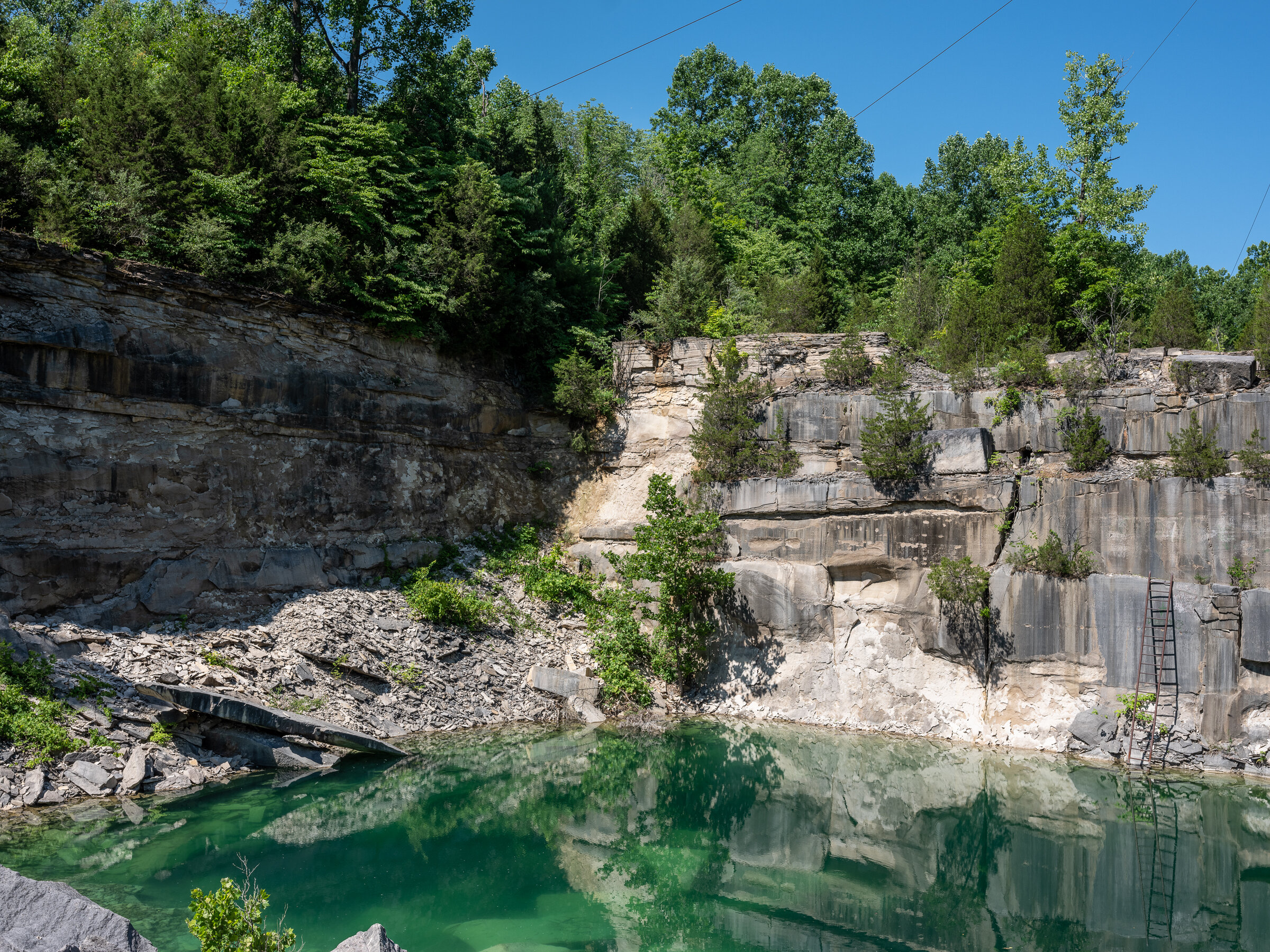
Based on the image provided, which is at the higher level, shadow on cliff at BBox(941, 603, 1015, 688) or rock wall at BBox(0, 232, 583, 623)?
rock wall at BBox(0, 232, 583, 623)

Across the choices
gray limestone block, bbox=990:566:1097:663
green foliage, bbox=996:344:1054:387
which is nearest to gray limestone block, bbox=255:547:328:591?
gray limestone block, bbox=990:566:1097:663

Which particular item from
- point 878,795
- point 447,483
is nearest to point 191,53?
point 447,483

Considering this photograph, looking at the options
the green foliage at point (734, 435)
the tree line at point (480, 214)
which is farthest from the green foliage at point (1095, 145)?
the green foliage at point (734, 435)

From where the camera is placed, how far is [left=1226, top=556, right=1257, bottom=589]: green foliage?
15.6 m

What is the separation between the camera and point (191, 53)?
21.1 meters

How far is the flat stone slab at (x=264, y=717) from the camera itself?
46.0 ft

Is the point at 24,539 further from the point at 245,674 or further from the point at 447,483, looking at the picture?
the point at 447,483

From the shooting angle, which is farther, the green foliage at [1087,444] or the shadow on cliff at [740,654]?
the shadow on cliff at [740,654]

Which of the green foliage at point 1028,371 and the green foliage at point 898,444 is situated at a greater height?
the green foliage at point 1028,371

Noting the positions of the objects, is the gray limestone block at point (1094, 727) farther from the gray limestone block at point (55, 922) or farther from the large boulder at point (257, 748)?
the gray limestone block at point (55, 922)

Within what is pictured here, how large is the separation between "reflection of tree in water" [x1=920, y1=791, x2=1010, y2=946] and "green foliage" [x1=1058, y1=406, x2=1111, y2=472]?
7.09 metres

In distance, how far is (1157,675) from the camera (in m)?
15.8

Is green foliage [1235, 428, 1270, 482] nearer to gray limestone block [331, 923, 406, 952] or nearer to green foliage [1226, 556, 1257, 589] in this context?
green foliage [1226, 556, 1257, 589]

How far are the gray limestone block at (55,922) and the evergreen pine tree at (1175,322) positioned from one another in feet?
77.8
